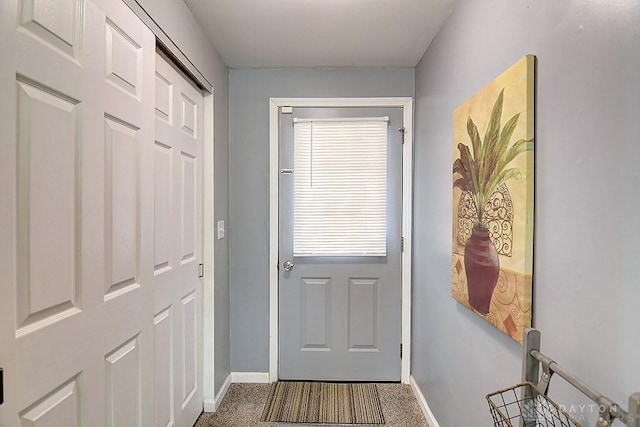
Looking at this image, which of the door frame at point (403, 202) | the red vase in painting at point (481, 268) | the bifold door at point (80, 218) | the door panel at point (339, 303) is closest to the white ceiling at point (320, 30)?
the door frame at point (403, 202)

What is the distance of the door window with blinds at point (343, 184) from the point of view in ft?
7.82

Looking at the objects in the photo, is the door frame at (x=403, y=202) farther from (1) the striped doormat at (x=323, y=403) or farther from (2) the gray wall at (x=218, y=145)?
(2) the gray wall at (x=218, y=145)

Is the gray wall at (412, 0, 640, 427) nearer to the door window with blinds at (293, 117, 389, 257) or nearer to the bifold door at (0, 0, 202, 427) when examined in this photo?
the door window with blinds at (293, 117, 389, 257)

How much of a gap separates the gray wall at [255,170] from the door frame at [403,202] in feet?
0.13

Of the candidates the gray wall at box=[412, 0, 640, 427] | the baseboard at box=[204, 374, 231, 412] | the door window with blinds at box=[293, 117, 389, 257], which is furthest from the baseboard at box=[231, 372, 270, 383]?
the gray wall at box=[412, 0, 640, 427]

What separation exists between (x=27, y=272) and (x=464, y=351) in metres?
1.66

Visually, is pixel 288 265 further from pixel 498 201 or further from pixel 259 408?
pixel 498 201

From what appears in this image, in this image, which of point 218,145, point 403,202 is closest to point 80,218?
point 218,145

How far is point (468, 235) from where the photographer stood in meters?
1.42

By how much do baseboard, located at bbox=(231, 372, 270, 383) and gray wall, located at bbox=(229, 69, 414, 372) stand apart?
0.03 m

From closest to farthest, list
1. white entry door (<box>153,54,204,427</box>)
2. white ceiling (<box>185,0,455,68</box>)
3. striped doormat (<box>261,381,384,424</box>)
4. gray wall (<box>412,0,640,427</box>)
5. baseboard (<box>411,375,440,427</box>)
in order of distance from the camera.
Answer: gray wall (<box>412,0,640,427</box>) → white entry door (<box>153,54,204,427</box>) → white ceiling (<box>185,0,455,68</box>) → baseboard (<box>411,375,440,427</box>) → striped doormat (<box>261,381,384,424</box>)

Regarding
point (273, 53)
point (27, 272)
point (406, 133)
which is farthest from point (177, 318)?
point (406, 133)

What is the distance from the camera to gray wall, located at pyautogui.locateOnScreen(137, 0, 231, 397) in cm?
170

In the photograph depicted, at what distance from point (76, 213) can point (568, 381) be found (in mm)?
1371
